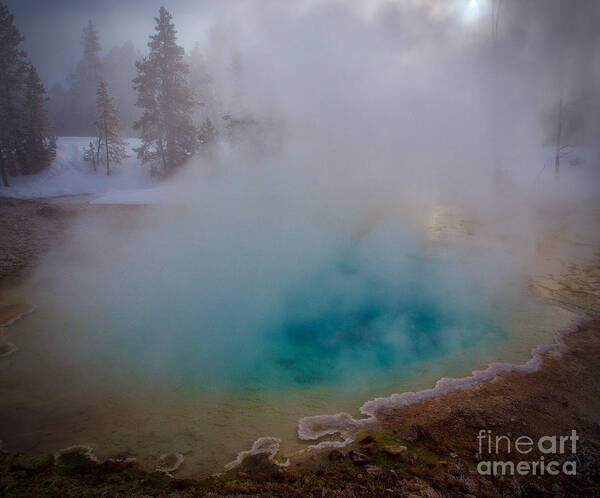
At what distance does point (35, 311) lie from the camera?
19.1 ft

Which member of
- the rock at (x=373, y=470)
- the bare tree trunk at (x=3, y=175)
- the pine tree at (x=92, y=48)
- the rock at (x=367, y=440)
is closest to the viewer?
the rock at (x=373, y=470)

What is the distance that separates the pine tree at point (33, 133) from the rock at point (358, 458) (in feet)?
70.4

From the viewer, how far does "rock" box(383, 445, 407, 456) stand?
9.86 ft

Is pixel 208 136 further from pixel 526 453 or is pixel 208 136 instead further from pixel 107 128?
pixel 526 453

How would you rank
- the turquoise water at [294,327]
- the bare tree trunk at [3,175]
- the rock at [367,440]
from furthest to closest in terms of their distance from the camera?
the bare tree trunk at [3,175] < the turquoise water at [294,327] < the rock at [367,440]

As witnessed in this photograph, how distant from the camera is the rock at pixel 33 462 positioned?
113 inches

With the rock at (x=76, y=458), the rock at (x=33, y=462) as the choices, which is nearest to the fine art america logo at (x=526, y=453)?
the rock at (x=76, y=458)

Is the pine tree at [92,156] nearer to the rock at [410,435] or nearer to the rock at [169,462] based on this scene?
the rock at [169,462]

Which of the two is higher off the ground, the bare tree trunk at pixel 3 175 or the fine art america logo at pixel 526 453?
the bare tree trunk at pixel 3 175

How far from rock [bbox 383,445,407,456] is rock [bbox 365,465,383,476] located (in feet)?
0.79

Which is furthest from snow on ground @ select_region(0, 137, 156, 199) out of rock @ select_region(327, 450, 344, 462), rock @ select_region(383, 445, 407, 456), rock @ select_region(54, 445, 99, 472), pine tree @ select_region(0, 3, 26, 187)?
rock @ select_region(383, 445, 407, 456)

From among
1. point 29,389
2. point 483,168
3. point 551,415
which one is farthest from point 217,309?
point 483,168

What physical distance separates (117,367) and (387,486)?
351cm

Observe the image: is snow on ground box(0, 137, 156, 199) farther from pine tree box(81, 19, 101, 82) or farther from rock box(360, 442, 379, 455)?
rock box(360, 442, 379, 455)
